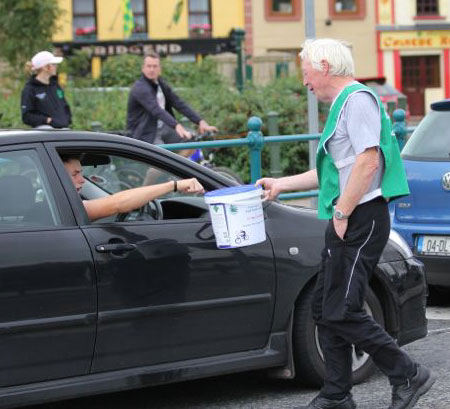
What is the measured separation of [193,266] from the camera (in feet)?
16.3

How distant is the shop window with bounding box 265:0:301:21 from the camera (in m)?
45.5

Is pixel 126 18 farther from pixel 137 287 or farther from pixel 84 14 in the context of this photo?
pixel 137 287

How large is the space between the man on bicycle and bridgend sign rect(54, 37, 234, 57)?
32.7m

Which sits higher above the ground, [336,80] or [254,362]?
[336,80]

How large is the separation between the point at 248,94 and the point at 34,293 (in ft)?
35.2

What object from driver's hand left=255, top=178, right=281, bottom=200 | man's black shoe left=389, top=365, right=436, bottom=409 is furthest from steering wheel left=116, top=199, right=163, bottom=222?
man's black shoe left=389, top=365, right=436, bottom=409

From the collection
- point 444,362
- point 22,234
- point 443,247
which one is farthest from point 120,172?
point 22,234

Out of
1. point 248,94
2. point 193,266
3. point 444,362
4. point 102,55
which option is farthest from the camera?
point 102,55

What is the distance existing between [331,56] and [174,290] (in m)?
1.25

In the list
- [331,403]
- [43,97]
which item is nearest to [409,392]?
[331,403]

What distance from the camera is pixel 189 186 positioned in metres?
5.04

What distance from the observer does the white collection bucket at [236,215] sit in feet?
15.7

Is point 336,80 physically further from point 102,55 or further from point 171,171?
point 102,55

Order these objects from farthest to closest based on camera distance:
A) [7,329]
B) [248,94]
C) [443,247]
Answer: [248,94], [443,247], [7,329]
